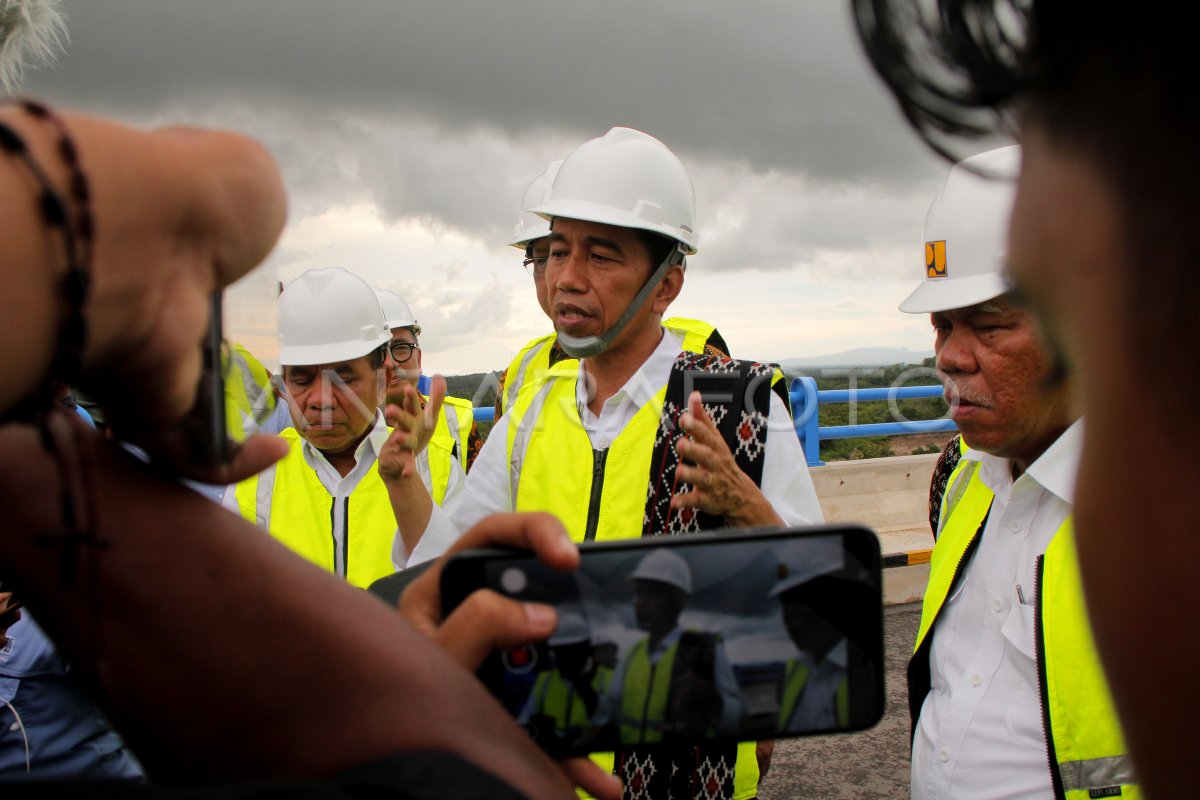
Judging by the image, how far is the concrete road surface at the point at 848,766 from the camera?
4.53m

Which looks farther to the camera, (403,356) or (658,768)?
(403,356)

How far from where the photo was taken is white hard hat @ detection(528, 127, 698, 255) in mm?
3121

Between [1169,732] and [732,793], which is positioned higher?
[1169,732]

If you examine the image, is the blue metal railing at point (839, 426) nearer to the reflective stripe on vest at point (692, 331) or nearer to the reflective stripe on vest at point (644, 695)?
the reflective stripe on vest at point (692, 331)

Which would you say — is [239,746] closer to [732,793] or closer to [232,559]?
[232,559]

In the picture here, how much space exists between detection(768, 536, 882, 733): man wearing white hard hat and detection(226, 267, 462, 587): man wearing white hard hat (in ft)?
6.67

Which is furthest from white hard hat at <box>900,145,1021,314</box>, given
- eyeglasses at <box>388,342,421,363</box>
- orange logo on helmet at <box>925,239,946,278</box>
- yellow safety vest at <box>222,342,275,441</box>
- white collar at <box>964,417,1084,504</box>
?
eyeglasses at <box>388,342,421,363</box>

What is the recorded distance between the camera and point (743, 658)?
1.02 meters

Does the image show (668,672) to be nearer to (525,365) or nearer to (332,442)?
(332,442)

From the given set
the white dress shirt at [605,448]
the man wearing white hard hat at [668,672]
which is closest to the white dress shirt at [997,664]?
the white dress shirt at [605,448]

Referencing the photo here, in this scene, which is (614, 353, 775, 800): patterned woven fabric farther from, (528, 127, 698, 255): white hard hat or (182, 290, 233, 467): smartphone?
(182, 290, 233, 467): smartphone

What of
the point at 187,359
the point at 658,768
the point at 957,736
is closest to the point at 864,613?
the point at 187,359

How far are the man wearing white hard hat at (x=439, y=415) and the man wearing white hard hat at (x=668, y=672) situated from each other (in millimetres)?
1749

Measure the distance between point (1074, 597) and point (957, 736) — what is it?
445 millimetres
